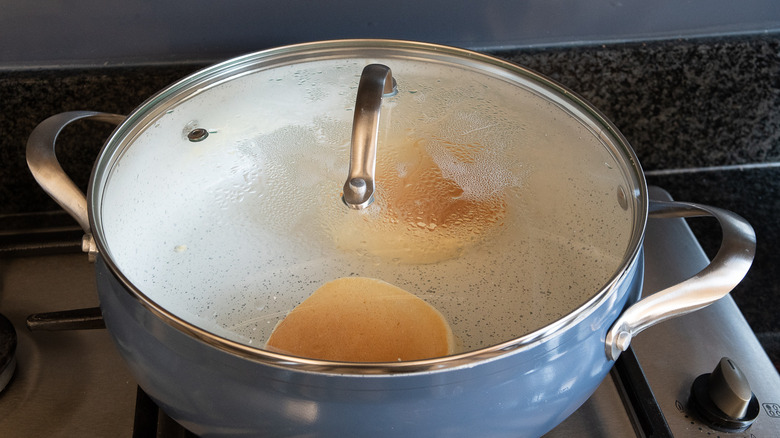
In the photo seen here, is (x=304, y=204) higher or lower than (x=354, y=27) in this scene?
lower

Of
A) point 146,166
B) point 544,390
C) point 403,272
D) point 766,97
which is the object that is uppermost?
point 766,97

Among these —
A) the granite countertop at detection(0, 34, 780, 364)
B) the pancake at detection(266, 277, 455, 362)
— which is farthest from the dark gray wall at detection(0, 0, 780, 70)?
the pancake at detection(266, 277, 455, 362)

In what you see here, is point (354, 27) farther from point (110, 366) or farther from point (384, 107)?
point (110, 366)

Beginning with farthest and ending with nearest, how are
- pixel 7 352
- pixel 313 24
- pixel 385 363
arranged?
pixel 313 24, pixel 7 352, pixel 385 363

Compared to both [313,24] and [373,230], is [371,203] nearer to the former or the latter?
[373,230]

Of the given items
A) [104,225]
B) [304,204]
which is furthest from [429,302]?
[104,225]

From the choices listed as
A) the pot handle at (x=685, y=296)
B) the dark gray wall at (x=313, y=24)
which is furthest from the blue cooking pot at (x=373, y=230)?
the dark gray wall at (x=313, y=24)

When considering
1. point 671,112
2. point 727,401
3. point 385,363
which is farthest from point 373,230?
point 671,112
